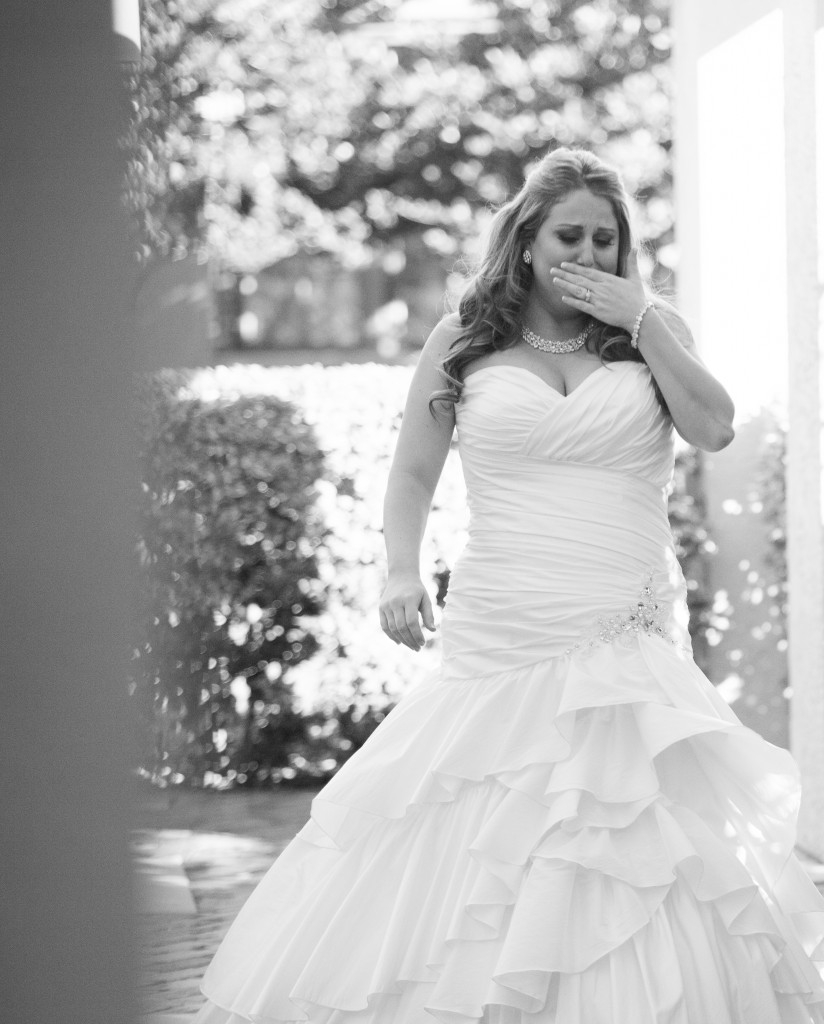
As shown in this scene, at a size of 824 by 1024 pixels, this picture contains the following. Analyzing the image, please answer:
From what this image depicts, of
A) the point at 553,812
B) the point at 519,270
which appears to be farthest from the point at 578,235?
the point at 553,812

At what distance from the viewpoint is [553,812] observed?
2.76 metres

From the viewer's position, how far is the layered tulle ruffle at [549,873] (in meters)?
2.65

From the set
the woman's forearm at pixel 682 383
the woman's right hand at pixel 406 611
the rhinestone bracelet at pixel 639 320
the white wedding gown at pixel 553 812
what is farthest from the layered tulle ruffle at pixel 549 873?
the rhinestone bracelet at pixel 639 320

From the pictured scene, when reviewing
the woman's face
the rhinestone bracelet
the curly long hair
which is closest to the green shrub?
the curly long hair

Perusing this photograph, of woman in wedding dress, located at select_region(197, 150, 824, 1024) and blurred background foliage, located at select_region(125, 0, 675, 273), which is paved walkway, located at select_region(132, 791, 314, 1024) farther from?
blurred background foliage, located at select_region(125, 0, 675, 273)

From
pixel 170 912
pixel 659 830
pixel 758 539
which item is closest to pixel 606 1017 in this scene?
pixel 659 830

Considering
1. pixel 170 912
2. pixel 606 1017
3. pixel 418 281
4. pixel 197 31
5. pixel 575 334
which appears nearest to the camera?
pixel 606 1017

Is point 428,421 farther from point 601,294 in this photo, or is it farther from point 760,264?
point 760,264

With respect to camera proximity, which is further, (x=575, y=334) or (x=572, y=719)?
(x=575, y=334)

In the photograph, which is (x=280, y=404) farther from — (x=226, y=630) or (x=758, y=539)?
(x=758, y=539)

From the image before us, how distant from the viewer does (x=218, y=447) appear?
7203 mm

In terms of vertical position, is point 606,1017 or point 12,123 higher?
point 12,123

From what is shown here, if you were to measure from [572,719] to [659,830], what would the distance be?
0.29 meters

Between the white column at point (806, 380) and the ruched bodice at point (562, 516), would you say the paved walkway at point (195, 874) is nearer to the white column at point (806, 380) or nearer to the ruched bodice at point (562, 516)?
the ruched bodice at point (562, 516)
